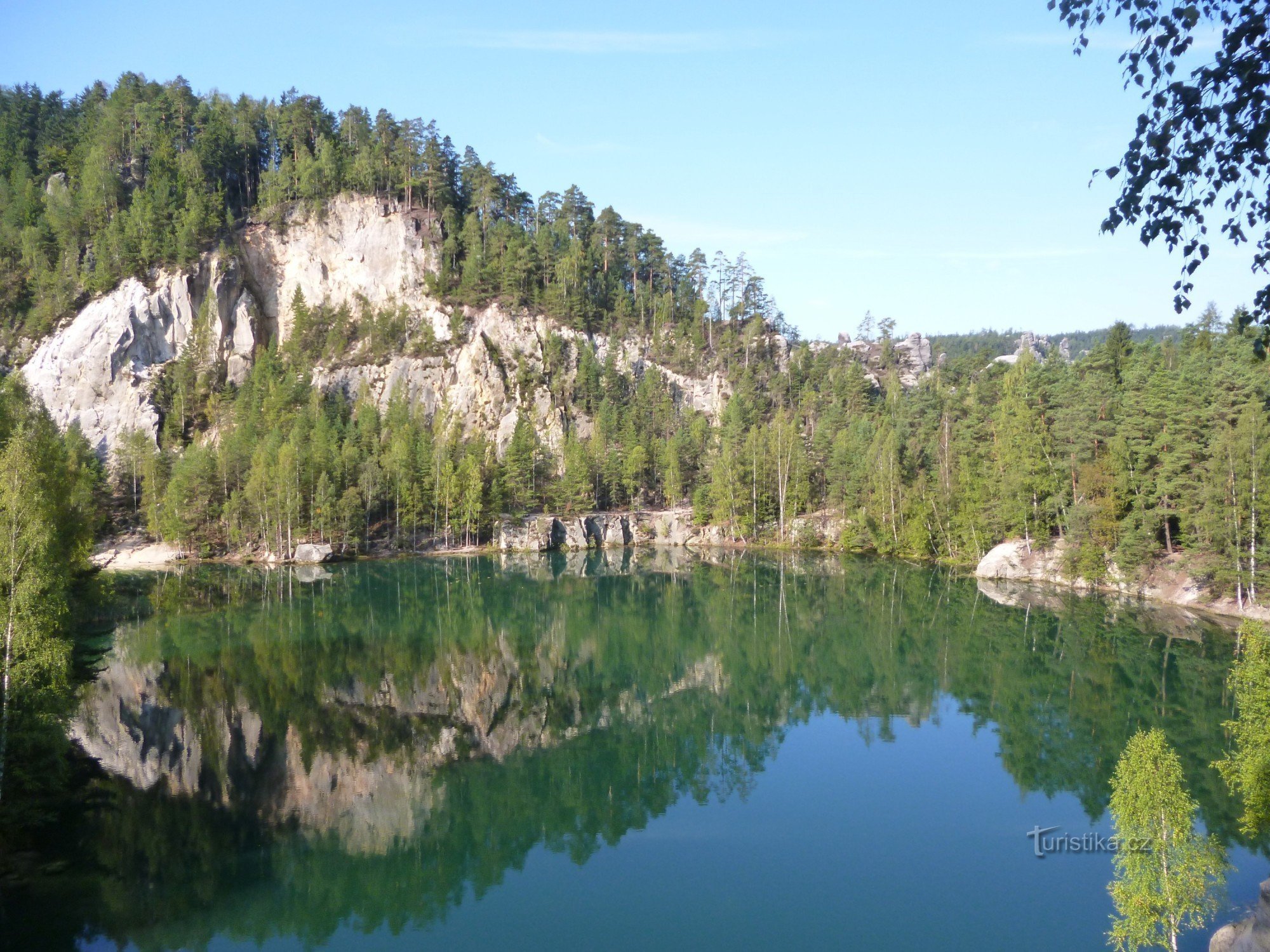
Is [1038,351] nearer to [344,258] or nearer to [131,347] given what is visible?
[344,258]

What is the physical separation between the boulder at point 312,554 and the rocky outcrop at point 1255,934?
57.7 meters

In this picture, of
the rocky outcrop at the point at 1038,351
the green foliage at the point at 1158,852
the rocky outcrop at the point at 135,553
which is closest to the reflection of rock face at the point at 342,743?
the green foliage at the point at 1158,852

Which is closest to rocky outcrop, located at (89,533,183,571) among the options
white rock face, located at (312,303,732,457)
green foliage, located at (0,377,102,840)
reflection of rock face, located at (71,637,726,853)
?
white rock face, located at (312,303,732,457)

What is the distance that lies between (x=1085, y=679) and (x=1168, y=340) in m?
52.0

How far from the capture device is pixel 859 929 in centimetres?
1514

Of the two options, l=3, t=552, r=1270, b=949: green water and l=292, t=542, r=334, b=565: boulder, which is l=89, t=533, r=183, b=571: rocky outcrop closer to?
l=292, t=542, r=334, b=565: boulder

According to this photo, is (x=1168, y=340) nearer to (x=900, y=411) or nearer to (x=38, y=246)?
(x=900, y=411)

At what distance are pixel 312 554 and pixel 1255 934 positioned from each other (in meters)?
59.0

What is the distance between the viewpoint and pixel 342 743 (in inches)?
953

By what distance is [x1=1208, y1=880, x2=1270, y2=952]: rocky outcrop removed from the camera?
11039 mm

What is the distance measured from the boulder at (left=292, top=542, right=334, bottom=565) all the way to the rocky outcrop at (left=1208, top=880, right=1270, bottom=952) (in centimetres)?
5773

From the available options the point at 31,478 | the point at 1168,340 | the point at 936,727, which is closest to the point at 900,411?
the point at 1168,340

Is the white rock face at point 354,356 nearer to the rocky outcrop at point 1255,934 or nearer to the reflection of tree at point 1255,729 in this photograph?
the reflection of tree at point 1255,729

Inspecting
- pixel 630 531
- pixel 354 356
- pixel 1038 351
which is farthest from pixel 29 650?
pixel 1038 351
